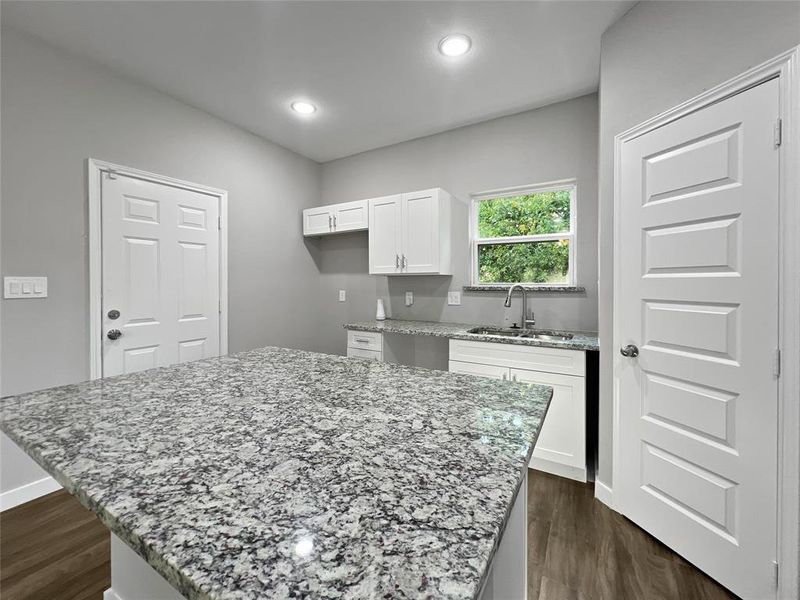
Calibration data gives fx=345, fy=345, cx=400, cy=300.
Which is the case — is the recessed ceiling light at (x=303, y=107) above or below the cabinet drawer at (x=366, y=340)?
above

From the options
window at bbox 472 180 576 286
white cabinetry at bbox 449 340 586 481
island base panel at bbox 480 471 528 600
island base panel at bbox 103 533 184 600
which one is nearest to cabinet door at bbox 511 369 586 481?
white cabinetry at bbox 449 340 586 481

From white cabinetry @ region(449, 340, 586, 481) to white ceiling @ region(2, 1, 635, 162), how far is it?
6.32 feet

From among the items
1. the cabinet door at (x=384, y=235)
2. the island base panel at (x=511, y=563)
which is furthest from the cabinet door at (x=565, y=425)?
the cabinet door at (x=384, y=235)

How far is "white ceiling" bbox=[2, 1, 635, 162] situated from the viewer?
1905 millimetres

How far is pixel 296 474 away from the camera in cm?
56

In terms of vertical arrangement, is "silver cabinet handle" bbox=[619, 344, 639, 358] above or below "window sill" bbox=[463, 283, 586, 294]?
below

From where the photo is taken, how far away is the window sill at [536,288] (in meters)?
2.71

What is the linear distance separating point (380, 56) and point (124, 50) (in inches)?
64.6

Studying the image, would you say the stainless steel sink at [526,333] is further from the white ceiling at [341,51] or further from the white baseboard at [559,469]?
the white ceiling at [341,51]

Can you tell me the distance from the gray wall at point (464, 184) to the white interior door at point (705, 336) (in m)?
0.85

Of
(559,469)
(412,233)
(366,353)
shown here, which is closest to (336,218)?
(412,233)

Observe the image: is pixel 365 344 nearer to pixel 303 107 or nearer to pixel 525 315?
pixel 525 315

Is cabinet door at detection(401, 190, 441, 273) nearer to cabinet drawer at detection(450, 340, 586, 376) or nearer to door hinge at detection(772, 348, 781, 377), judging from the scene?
cabinet drawer at detection(450, 340, 586, 376)

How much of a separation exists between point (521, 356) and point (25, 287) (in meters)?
3.10
